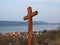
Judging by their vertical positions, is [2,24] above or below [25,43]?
above

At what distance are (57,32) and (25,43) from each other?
95cm

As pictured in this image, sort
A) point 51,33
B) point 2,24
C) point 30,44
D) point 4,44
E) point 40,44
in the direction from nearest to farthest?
point 30,44
point 40,44
point 4,44
point 51,33
point 2,24

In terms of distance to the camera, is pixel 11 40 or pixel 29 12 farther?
pixel 11 40

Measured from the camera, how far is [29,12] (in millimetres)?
3949

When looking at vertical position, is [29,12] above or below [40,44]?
above

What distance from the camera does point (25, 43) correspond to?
522 cm

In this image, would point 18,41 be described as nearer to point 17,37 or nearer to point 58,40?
point 17,37

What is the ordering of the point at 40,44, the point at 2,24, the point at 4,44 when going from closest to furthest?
the point at 40,44
the point at 4,44
the point at 2,24

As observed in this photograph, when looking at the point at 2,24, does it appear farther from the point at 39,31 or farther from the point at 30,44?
the point at 30,44

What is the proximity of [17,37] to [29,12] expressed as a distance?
140cm

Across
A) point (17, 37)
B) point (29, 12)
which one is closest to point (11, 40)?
point (17, 37)

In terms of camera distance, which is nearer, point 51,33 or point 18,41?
point 18,41

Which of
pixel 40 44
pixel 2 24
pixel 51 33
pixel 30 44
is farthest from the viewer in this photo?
pixel 2 24

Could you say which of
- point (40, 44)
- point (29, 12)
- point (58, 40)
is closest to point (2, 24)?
point (58, 40)
